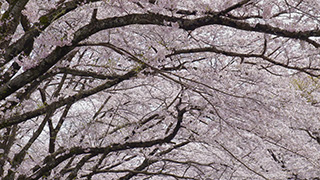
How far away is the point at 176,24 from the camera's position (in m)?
3.26

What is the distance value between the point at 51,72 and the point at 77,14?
1733 millimetres

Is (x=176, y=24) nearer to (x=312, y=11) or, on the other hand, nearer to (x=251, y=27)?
(x=251, y=27)

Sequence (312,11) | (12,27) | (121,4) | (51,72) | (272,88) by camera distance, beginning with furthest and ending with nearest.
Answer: (272,88)
(312,11)
(51,72)
(121,4)
(12,27)

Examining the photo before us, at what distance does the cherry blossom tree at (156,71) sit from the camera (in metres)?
3.44

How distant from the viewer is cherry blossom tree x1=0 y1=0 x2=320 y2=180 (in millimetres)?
3439

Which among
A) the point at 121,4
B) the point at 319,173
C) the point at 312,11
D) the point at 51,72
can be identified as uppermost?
the point at 319,173

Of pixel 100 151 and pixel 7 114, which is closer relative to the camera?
pixel 7 114

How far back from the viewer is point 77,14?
224 inches

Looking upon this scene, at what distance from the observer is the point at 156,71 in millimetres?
3676

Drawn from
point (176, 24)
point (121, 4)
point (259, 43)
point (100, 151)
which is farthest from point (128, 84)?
point (176, 24)

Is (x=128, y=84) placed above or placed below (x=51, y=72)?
above

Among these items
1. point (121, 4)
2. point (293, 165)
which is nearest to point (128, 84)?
point (121, 4)

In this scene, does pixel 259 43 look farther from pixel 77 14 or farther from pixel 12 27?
pixel 12 27

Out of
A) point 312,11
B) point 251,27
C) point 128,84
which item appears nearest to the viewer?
point 251,27
